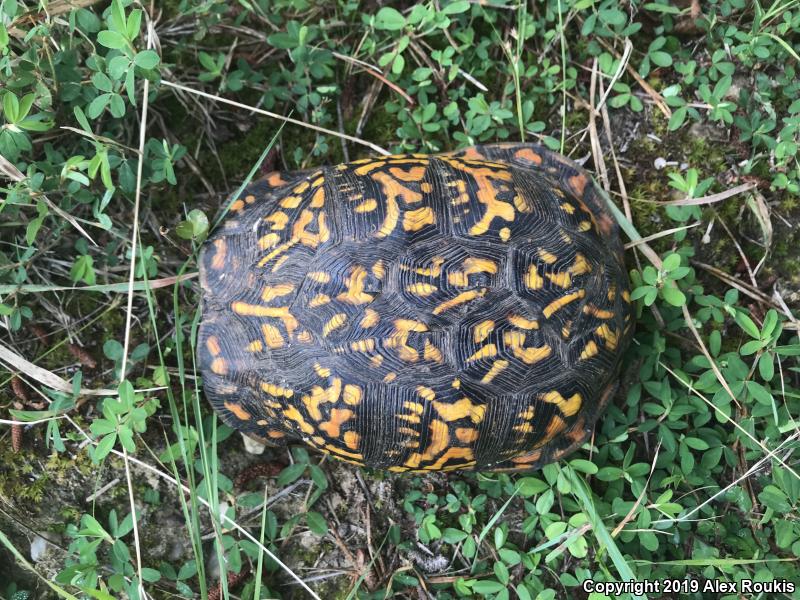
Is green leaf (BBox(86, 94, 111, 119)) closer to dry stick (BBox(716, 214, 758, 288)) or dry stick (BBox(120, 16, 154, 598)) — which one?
dry stick (BBox(120, 16, 154, 598))

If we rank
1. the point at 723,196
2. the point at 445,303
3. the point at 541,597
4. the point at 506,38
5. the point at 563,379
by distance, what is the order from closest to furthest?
1. the point at 445,303
2. the point at 563,379
3. the point at 541,597
4. the point at 723,196
5. the point at 506,38

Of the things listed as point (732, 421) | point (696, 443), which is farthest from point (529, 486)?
point (732, 421)

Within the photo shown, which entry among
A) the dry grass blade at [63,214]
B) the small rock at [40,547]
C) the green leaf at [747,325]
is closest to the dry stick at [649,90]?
the green leaf at [747,325]

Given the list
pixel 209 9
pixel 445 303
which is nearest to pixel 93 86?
pixel 209 9

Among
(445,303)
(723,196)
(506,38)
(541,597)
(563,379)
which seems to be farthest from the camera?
(506,38)

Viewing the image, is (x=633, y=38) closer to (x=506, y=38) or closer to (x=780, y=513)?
(x=506, y=38)

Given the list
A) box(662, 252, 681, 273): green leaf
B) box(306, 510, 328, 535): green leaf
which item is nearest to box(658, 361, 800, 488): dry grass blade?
box(662, 252, 681, 273): green leaf

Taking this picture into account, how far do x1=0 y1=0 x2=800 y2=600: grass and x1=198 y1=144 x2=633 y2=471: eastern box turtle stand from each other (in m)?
0.23

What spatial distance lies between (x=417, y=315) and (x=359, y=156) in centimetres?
110

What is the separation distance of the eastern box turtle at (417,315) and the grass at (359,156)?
23 cm

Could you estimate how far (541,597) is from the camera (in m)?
2.27

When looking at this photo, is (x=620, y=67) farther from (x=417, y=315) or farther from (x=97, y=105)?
(x=97, y=105)

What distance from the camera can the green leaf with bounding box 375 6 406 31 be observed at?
2.53 metres

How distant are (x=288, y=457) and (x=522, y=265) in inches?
50.1
